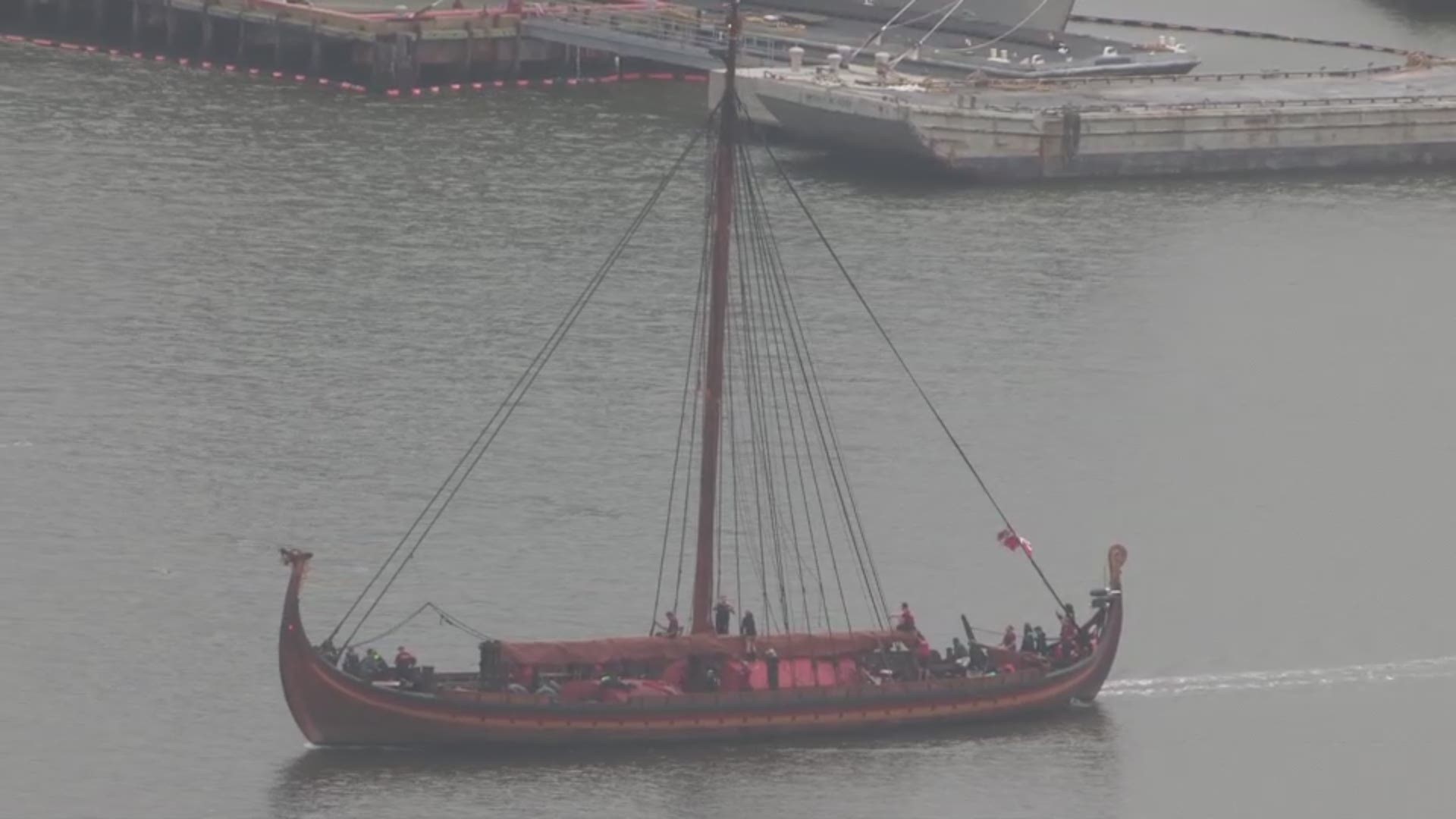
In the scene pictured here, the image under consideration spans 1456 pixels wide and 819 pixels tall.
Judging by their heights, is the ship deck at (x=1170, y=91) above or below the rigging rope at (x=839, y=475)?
above

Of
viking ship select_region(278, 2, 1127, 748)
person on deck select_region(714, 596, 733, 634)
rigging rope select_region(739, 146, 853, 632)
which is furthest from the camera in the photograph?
rigging rope select_region(739, 146, 853, 632)

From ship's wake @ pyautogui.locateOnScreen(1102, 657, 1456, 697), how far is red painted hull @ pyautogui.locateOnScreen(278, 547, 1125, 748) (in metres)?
2.27

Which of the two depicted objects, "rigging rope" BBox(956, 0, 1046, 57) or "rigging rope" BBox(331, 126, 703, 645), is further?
"rigging rope" BBox(956, 0, 1046, 57)

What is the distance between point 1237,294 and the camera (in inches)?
4267

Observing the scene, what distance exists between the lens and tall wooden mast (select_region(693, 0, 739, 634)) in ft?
230

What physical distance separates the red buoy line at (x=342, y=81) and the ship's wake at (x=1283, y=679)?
216 feet

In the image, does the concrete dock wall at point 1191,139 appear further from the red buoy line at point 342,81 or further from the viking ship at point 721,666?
the viking ship at point 721,666

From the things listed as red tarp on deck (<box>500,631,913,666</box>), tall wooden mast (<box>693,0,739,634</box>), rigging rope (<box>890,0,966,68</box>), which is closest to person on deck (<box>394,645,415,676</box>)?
red tarp on deck (<box>500,631,913,666</box>)

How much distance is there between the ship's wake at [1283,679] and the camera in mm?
72875

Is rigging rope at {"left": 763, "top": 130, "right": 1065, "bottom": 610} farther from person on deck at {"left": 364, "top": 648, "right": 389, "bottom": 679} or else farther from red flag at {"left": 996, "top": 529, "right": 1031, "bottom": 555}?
person on deck at {"left": 364, "top": 648, "right": 389, "bottom": 679}

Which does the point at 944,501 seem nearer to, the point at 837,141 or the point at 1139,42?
the point at 837,141

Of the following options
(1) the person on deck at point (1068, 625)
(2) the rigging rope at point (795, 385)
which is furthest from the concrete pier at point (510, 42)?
(1) the person on deck at point (1068, 625)

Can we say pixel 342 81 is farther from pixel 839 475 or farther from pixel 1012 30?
pixel 839 475

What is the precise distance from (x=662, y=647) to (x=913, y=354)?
100 ft
